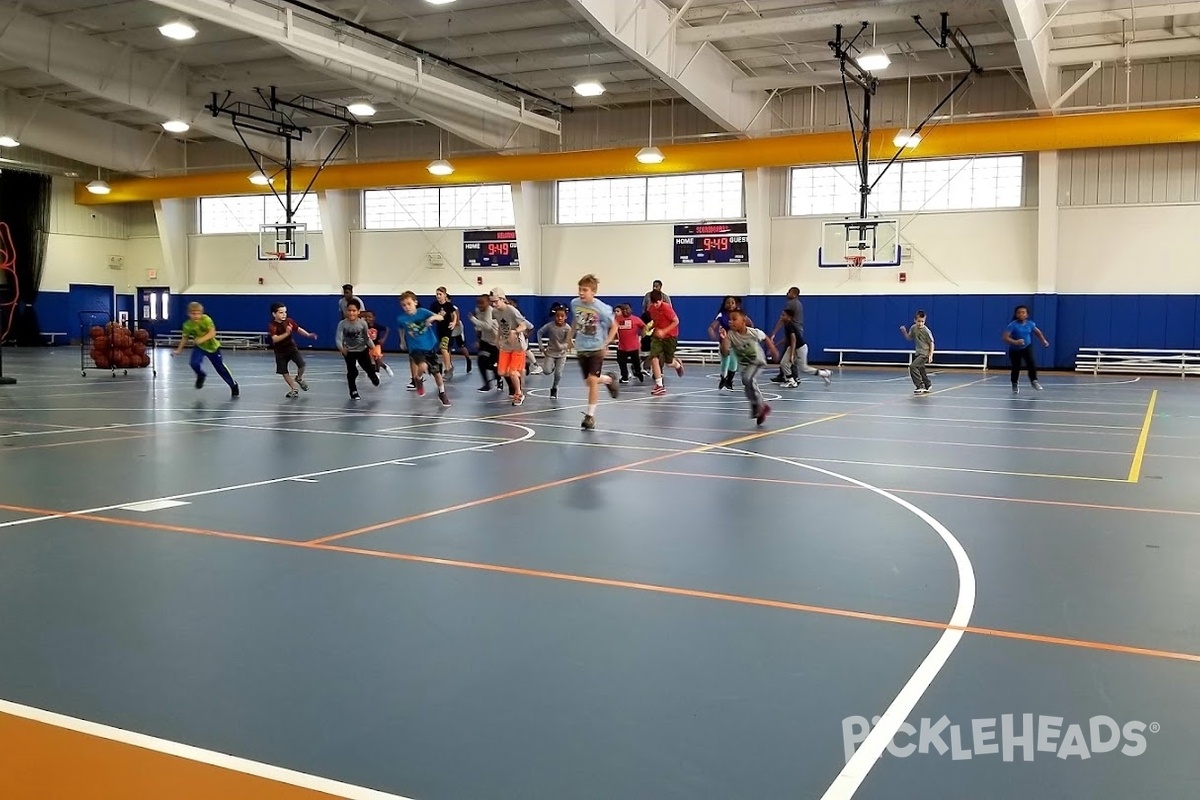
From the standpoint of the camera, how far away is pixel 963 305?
97.3 ft

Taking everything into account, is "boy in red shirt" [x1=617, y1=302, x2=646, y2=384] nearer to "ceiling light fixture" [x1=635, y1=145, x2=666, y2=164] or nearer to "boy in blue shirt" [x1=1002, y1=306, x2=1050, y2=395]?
"boy in blue shirt" [x1=1002, y1=306, x2=1050, y2=395]

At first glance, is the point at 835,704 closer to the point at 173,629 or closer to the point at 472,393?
the point at 173,629

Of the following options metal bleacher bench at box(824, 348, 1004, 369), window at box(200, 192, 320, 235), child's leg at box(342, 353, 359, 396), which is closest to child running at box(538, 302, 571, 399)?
child's leg at box(342, 353, 359, 396)

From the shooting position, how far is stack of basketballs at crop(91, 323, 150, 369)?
23.2 m

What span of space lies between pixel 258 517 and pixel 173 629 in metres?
2.64

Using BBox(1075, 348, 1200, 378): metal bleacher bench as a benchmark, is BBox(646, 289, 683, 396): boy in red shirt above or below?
above

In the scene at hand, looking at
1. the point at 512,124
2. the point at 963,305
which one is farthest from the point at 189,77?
the point at 963,305

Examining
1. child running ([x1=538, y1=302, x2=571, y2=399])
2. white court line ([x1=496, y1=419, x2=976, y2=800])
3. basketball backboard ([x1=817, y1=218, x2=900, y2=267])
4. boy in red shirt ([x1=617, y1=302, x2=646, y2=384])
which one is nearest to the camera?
white court line ([x1=496, y1=419, x2=976, y2=800])

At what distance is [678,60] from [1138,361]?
14946 mm

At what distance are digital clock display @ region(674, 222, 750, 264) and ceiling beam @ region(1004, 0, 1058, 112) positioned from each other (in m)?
9.03

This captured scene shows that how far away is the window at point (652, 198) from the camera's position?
32438mm

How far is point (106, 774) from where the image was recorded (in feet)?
10.4

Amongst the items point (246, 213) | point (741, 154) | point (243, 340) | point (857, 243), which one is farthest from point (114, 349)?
point (857, 243)

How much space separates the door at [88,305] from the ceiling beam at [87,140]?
5.41 m
